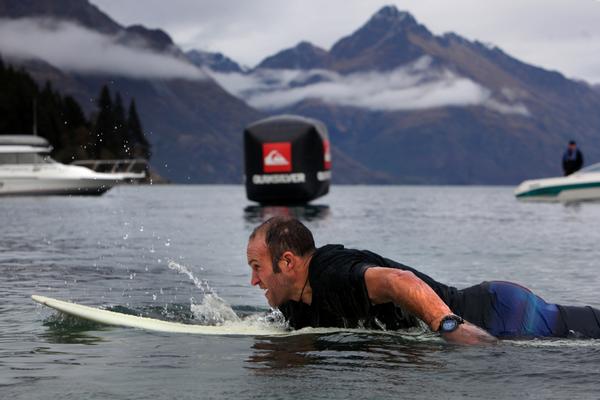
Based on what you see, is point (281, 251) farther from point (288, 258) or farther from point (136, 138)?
point (136, 138)

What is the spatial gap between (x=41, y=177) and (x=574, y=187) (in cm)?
3307

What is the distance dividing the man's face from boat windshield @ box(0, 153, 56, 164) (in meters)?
58.0

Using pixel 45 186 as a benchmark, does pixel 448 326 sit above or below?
below

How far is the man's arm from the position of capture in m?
Answer: 4.93

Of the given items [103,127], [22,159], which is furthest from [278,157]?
[103,127]

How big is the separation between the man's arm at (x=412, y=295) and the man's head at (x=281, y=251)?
46cm

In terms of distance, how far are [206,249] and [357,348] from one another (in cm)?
1283

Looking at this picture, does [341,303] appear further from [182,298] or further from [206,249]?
[206,249]

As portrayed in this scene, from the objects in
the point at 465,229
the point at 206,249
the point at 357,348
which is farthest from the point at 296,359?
the point at 465,229

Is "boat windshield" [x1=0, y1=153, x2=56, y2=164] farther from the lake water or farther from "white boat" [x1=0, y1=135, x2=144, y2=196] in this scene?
the lake water

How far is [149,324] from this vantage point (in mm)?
7375

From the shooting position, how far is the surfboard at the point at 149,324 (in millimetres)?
7074

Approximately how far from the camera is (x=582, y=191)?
43.5 m

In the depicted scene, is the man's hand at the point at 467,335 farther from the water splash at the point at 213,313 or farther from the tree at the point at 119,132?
the tree at the point at 119,132
